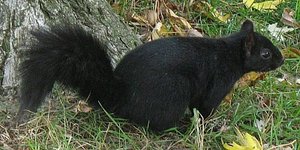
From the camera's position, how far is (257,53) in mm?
3008

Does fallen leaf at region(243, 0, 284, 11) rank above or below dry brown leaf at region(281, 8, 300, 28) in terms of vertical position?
above

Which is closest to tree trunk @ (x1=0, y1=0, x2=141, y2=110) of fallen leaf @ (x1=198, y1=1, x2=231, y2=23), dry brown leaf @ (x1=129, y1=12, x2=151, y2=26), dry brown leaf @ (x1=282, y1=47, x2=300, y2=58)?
dry brown leaf @ (x1=129, y1=12, x2=151, y2=26)

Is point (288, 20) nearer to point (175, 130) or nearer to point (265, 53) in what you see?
point (265, 53)

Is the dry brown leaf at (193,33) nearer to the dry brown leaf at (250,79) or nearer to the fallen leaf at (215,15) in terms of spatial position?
the fallen leaf at (215,15)

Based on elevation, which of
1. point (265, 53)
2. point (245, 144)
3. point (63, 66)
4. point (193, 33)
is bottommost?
point (245, 144)

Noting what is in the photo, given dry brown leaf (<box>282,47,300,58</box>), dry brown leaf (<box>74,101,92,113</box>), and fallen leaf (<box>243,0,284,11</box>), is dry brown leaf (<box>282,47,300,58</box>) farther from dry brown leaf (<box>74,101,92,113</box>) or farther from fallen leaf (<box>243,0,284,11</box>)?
dry brown leaf (<box>74,101,92,113</box>)

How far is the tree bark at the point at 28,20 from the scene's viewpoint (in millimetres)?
2924

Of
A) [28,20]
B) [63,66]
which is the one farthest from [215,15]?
[63,66]

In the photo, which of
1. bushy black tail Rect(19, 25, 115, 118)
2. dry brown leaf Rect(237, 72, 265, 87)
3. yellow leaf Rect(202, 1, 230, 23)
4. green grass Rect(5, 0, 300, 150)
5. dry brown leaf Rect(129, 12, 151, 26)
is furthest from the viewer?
yellow leaf Rect(202, 1, 230, 23)

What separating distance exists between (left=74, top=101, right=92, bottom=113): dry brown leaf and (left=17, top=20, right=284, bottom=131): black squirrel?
146mm

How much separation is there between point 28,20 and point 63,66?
48 centimetres

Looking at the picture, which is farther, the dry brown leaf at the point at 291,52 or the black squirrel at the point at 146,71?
the dry brown leaf at the point at 291,52

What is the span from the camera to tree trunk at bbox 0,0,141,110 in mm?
2924

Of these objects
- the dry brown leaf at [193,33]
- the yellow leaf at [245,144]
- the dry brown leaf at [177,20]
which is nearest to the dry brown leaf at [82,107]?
the yellow leaf at [245,144]
